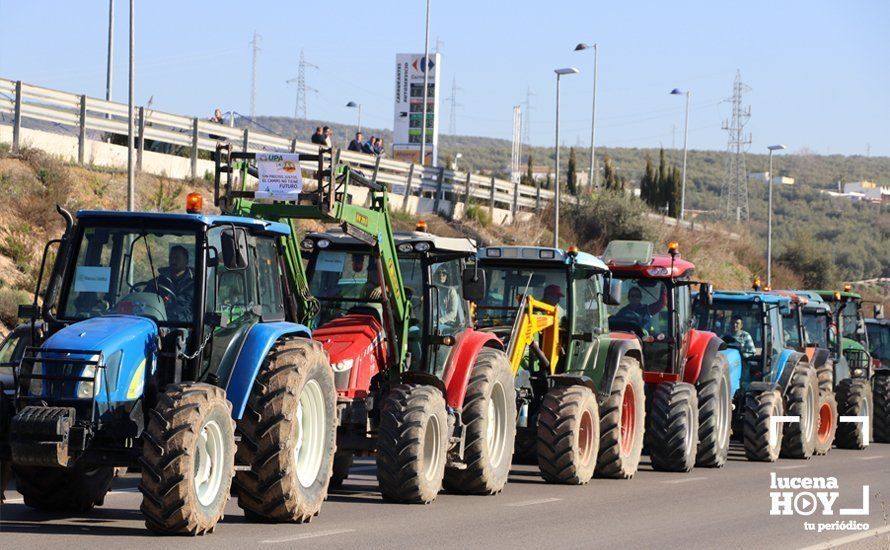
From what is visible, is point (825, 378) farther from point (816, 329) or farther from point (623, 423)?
point (623, 423)

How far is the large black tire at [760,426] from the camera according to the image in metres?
20.9

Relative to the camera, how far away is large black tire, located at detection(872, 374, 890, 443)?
2789cm

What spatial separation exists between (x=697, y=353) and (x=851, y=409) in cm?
717

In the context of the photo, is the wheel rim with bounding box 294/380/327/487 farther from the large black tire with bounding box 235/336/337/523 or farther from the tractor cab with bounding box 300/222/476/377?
the tractor cab with bounding box 300/222/476/377

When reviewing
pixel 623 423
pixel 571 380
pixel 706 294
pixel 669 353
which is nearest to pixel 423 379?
pixel 571 380

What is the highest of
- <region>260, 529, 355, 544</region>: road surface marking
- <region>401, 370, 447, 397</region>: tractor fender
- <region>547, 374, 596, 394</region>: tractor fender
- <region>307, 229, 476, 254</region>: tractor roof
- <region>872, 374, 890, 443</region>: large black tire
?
<region>307, 229, 476, 254</region>: tractor roof

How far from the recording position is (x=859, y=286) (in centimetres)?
7006

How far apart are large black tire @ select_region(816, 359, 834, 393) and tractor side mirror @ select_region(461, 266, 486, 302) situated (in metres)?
11.4

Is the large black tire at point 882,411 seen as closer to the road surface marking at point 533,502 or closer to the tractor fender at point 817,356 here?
the tractor fender at point 817,356

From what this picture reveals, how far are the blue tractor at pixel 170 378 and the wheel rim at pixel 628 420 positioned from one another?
256 inches

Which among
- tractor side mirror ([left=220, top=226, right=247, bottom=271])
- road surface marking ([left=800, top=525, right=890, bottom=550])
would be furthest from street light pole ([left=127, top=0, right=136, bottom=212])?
road surface marking ([left=800, top=525, right=890, bottom=550])

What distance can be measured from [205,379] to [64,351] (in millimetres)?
1210

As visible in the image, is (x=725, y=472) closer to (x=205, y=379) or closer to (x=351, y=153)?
(x=205, y=379)

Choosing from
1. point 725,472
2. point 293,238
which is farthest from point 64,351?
point 725,472
